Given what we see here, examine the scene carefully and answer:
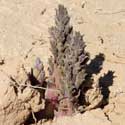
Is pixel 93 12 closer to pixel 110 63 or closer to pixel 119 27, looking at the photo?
pixel 119 27

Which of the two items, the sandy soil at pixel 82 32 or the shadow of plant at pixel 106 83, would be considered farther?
the shadow of plant at pixel 106 83

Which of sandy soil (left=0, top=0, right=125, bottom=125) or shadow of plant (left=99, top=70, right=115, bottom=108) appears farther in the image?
shadow of plant (left=99, top=70, right=115, bottom=108)

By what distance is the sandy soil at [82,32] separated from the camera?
16.1 feet

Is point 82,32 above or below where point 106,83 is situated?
above

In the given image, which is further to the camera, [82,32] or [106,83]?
[82,32]

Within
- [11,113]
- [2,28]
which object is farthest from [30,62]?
[11,113]

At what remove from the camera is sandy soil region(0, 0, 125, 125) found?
16.1 feet

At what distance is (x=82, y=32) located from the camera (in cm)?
589

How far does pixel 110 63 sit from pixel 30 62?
0.92m

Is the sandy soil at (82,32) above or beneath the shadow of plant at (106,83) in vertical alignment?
above

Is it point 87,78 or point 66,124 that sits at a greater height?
point 87,78

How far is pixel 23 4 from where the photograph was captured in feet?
20.4

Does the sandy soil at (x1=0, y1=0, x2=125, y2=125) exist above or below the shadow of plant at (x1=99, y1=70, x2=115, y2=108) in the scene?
above

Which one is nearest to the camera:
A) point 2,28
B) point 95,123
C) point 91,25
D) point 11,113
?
point 11,113
